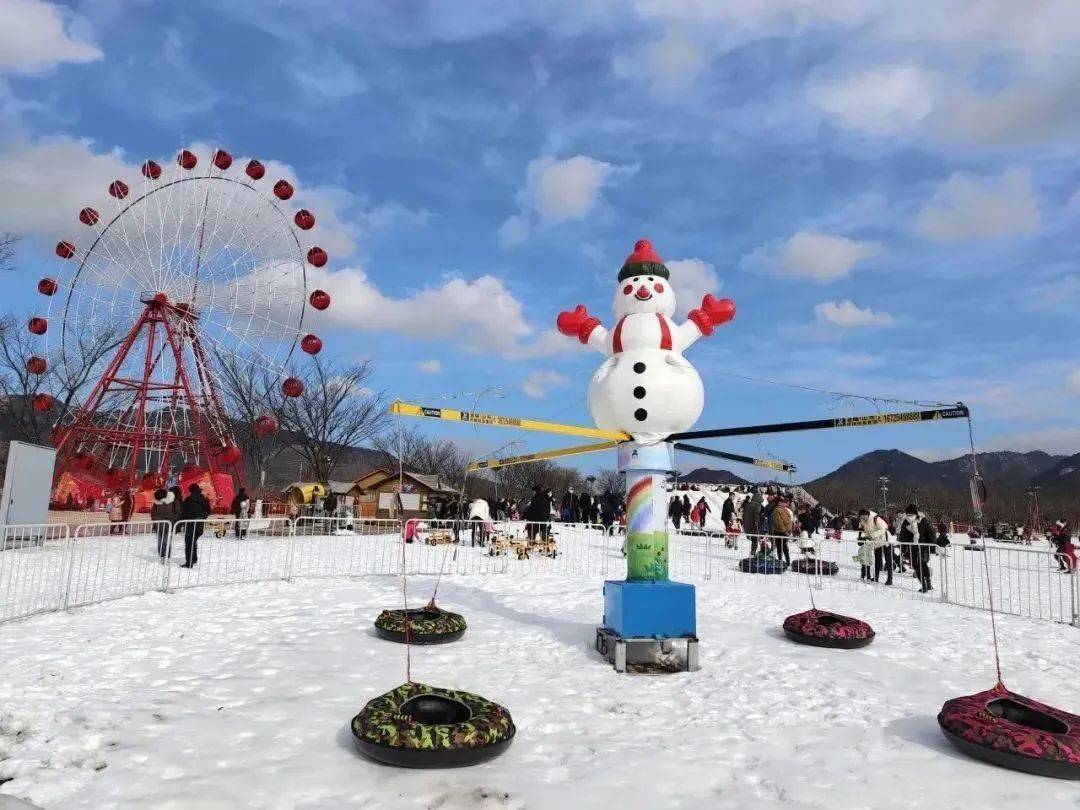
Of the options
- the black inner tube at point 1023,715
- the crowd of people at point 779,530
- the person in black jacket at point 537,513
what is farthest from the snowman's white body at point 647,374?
the person in black jacket at point 537,513

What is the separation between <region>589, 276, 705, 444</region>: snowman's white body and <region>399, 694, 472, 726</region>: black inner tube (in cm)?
358

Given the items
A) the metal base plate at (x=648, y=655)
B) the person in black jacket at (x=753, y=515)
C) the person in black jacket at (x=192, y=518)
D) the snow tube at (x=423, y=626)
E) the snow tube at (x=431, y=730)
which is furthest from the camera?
the person in black jacket at (x=753, y=515)

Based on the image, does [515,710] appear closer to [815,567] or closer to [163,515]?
[815,567]

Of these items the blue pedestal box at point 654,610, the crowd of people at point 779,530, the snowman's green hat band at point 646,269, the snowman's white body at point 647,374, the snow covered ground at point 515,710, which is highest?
the snowman's green hat band at point 646,269

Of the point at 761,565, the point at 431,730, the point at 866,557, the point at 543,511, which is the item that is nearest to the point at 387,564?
the point at 543,511

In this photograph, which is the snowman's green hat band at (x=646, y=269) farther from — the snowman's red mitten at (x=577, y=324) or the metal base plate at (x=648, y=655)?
the metal base plate at (x=648, y=655)

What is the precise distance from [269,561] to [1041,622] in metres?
14.4

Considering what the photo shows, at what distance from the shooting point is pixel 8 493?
14398 millimetres

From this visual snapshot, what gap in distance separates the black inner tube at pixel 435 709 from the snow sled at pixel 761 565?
38.2 ft

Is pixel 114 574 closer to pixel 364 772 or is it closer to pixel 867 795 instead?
pixel 364 772

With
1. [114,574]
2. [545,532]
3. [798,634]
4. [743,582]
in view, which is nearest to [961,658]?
[798,634]

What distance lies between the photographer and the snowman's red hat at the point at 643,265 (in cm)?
803

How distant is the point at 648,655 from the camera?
288 inches

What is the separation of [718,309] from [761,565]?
30.0 ft
